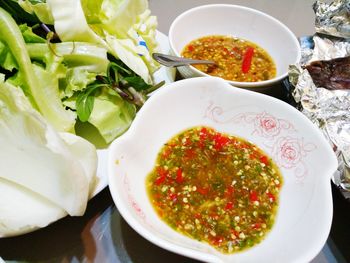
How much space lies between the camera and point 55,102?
1.47 metres

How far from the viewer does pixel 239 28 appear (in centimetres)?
231

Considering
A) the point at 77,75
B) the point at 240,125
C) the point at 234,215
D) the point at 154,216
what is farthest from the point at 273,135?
the point at 77,75

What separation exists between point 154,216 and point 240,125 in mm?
580

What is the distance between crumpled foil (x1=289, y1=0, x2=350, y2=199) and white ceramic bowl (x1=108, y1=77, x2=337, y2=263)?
0.15 meters

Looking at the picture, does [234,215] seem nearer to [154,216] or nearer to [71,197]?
[154,216]

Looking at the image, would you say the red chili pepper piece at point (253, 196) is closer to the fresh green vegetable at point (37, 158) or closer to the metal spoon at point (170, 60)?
the fresh green vegetable at point (37, 158)

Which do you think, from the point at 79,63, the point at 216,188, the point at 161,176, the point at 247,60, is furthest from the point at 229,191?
the point at 247,60

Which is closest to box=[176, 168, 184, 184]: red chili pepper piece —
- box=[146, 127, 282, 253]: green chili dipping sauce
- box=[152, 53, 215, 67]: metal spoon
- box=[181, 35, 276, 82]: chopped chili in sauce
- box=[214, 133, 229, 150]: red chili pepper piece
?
box=[146, 127, 282, 253]: green chili dipping sauce

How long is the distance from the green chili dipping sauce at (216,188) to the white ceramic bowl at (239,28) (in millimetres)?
679

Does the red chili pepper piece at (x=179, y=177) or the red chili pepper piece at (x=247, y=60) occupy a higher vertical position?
the red chili pepper piece at (x=247, y=60)

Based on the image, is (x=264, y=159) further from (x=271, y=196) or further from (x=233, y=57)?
(x=233, y=57)

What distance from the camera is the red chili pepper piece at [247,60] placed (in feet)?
6.82

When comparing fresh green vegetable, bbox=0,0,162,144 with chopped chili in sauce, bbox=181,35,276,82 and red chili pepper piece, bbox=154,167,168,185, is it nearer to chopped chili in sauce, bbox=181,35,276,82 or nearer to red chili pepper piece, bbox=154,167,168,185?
red chili pepper piece, bbox=154,167,168,185

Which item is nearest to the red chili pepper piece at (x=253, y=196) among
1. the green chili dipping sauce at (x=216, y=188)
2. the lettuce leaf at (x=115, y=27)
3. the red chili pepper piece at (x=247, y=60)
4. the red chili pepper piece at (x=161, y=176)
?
the green chili dipping sauce at (x=216, y=188)
